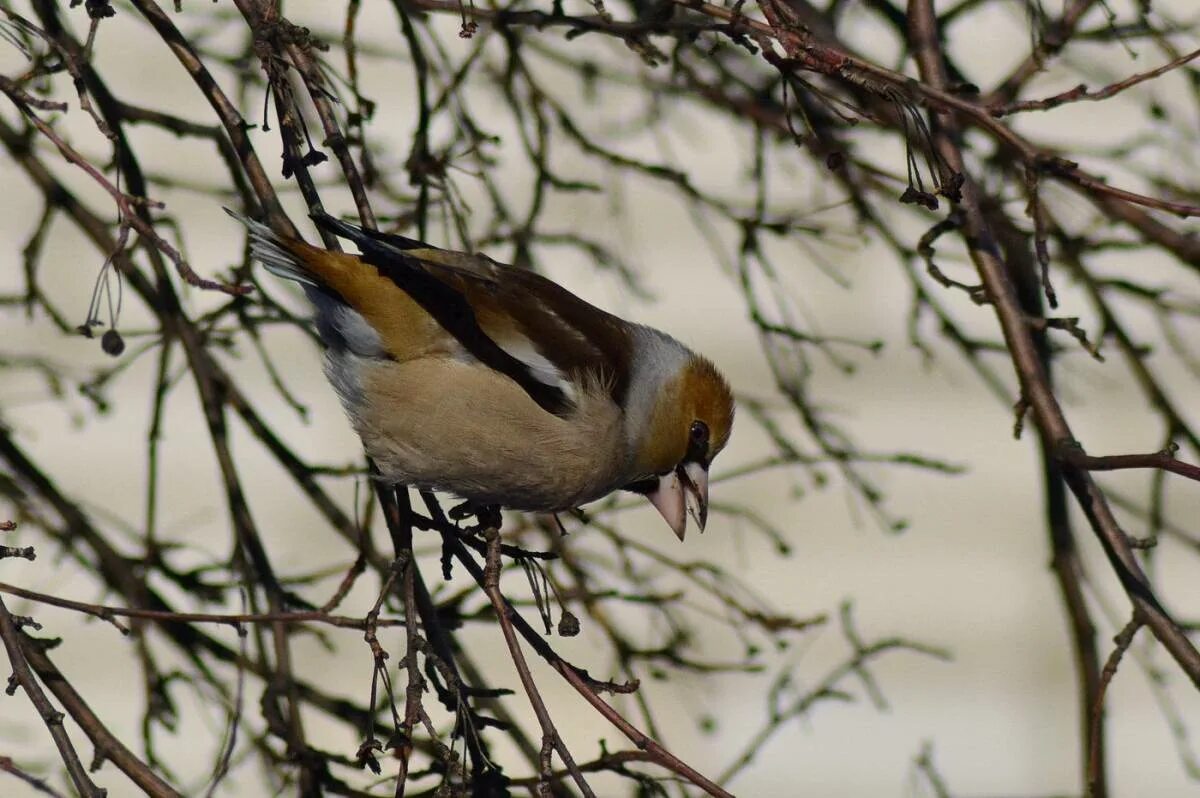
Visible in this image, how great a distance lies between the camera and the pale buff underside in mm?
3369

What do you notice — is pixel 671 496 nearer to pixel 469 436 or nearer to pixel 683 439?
pixel 683 439

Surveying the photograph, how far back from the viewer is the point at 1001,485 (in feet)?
22.2

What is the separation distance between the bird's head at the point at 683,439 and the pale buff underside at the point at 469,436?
359mm

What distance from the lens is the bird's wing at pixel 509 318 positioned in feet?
11.5

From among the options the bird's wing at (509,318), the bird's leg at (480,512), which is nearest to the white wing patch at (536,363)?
the bird's wing at (509,318)

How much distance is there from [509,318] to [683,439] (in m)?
0.65

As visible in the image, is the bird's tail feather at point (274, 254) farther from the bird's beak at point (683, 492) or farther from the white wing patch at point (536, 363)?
Result: the bird's beak at point (683, 492)

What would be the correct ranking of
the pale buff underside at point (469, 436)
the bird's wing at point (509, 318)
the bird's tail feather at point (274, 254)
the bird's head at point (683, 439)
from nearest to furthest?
the bird's tail feather at point (274, 254) < the pale buff underside at point (469, 436) < the bird's wing at point (509, 318) < the bird's head at point (683, 439)

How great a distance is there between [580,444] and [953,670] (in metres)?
3.74

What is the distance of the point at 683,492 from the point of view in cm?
400

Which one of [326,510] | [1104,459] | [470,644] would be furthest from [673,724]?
[1104,459]

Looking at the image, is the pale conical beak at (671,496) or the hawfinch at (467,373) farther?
the pale conical beak at (671,496)

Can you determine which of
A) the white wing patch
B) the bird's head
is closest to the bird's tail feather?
the white wing patch

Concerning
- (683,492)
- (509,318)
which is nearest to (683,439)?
(683,492)
